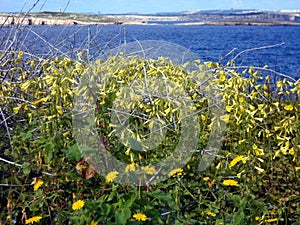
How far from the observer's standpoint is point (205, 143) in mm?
2855

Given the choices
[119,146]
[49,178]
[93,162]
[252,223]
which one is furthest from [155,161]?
[252,223]

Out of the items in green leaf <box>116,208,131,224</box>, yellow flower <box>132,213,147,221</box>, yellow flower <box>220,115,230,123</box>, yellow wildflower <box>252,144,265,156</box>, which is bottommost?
yellow wildflower <box>252,144,265,156</box>

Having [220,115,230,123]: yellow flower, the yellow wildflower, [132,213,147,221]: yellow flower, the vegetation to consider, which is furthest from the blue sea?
[132,213,147,221]: yellow flower

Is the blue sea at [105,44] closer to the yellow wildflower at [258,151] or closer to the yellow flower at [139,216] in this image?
the yellow wildflower at [258,151]

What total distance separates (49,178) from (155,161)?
0.60 metres

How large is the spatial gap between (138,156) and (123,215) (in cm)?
86

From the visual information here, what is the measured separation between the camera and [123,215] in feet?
5.25

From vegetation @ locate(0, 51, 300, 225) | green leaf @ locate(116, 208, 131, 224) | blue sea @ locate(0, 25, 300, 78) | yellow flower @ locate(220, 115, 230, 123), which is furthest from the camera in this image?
blue sea @ locate(0, 25, 300, 78)

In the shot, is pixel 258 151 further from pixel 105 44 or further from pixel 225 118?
pixel 105 44

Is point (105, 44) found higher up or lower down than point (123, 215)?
higher up

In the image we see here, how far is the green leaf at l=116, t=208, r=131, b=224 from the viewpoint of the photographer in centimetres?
158

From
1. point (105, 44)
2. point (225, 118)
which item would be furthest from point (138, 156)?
point (105, 44)

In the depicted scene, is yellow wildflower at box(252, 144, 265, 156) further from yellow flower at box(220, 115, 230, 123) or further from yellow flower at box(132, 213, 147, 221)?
yellow flower at box(132, 213, 147, 221)

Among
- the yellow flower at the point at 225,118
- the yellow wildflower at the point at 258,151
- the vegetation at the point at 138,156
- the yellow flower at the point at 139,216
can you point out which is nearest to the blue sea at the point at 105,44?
the vegetation at the point at 138,156
